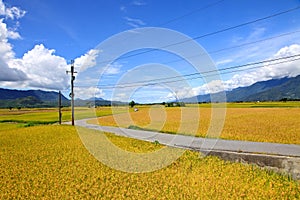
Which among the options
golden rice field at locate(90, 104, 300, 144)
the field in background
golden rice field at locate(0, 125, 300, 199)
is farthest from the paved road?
the field in background

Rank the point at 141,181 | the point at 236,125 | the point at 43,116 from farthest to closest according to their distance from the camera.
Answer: the point at 43,116
the point at 236,125
the point at 141,181

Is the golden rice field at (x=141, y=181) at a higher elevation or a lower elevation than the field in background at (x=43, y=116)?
lower

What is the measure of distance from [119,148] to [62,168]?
4669 mm

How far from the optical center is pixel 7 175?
9719 mm

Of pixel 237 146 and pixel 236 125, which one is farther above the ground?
pixel 236 125

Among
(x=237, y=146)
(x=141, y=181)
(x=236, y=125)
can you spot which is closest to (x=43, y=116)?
(x=236, y=125)

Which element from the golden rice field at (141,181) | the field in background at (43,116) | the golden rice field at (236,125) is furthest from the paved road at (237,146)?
the field in background at (43,116)

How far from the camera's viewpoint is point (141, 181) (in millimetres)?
8742

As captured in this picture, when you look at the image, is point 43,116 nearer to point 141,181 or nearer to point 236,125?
point 236,125

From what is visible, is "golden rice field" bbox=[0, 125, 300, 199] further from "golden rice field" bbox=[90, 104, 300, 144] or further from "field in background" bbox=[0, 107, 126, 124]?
"field in background" bbox=[0, 107, 126, 124]

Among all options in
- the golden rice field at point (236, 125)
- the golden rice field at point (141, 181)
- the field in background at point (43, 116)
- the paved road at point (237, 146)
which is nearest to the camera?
the golden rice field at point (141, 181)

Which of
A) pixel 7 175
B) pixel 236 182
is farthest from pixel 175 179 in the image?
pixel 7 175

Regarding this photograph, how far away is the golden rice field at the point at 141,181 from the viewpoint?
24.2 ft

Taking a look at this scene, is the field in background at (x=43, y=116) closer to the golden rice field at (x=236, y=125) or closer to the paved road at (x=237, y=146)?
the golden rice field at (x=236, y=125)
